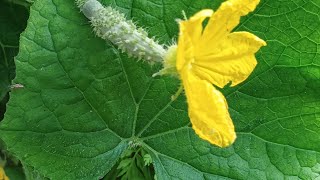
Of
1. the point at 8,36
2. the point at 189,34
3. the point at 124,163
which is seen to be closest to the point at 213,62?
the point at 189,34

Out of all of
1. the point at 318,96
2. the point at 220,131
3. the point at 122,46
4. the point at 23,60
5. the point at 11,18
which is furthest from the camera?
the point at 11,18

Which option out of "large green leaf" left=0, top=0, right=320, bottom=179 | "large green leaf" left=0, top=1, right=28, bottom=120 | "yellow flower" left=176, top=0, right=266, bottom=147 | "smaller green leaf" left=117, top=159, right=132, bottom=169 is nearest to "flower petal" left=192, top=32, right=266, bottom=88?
"yellow flower" left=176, top=0, right=266, bottom=147

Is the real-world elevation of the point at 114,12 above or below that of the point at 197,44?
above

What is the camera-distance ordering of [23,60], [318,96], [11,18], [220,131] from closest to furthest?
[220,131]
[23,60]
[318,96]
[11,18]

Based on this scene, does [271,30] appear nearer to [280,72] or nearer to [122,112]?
[280,72]

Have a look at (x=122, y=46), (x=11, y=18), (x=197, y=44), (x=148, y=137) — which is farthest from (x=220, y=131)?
(x=11, y=18)

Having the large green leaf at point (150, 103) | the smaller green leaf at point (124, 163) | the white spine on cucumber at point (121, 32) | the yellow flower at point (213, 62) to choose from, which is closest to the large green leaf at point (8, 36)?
the large green leaf at point (150, 103)

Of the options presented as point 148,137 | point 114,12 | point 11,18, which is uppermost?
point 11,18

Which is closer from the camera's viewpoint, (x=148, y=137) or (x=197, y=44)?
(x=197, y=44)
